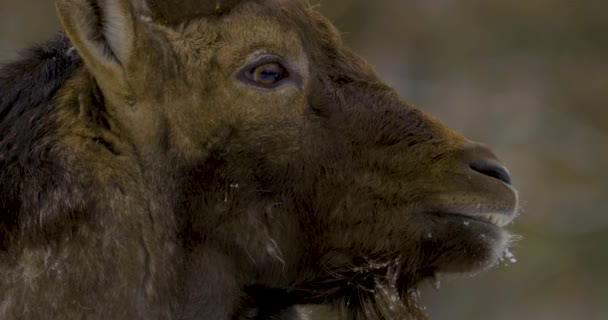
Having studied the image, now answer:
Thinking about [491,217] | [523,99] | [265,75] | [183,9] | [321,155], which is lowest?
[523,99]

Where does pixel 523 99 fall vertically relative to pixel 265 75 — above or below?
below

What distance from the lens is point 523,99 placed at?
14.1 meters

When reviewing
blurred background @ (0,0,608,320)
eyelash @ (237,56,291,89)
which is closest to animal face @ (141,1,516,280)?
eyelash @ (237,56,291,89)

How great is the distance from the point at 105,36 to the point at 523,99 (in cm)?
1041

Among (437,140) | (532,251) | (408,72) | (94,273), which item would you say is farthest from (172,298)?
(408,72)

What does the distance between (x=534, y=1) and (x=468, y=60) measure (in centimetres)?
114

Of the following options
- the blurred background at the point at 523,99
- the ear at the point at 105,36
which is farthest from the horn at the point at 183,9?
the blurred background at the point at 523,99

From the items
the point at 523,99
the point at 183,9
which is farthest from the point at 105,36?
the point at 523,99

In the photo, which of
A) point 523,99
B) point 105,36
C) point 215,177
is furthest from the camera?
point 523,99

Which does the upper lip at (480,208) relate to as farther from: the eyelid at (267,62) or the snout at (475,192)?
the eyelid at (267,62)

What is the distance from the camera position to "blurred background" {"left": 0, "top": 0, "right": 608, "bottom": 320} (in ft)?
39.1

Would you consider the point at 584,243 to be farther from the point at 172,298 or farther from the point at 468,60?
the point at 172,298

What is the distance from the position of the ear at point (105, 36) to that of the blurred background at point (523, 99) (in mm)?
7512

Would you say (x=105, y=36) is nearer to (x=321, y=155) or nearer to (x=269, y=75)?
(x=269, y=75)
